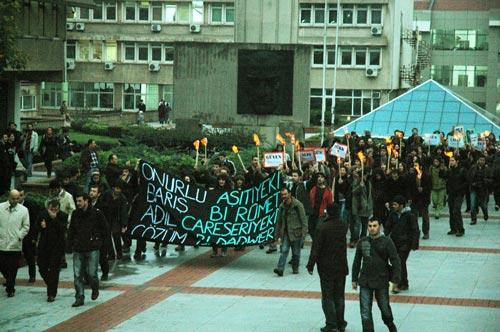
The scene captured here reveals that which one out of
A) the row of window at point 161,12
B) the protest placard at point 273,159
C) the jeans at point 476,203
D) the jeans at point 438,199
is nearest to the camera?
the protest placard at point 273,159

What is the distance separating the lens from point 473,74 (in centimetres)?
9569

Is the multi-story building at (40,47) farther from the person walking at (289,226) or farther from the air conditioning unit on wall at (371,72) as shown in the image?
the air conditioning unit on wall at (371,72)

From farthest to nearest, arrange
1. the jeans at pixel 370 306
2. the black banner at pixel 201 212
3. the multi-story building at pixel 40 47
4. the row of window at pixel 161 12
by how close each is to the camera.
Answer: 1. the row of window at pixel 161 12
2. the multi-story building at pixel 40 47
3. the black banner at pixel 201 212
4. the jeans at pixel 370 306

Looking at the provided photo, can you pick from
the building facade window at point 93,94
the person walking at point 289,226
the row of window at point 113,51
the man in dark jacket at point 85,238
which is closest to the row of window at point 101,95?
the building facade window at point 93,94

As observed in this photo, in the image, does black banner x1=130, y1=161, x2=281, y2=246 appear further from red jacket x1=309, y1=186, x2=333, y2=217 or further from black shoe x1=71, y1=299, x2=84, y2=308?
black shoe x1=71, y1=299, x2=84, y2=308

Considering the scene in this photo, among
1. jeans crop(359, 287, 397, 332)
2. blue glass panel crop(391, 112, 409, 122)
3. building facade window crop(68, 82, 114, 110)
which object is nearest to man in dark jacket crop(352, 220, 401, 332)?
jeans crop(359, 287, 397, 332)

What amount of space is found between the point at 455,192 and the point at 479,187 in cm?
243

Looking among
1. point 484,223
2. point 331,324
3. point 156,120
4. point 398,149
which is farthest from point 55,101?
point 331,324

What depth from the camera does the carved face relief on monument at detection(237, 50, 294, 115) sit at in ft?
138

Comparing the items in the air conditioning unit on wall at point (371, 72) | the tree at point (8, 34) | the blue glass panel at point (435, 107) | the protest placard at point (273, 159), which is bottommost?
the protest placard at point (273, 159)

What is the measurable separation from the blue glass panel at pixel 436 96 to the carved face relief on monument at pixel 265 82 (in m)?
8.21

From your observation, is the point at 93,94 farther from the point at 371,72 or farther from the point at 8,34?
the point at 8,34

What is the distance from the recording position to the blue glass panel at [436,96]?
1891 inches

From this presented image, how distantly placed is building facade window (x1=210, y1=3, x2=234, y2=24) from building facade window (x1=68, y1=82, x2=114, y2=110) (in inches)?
Answer: 350
